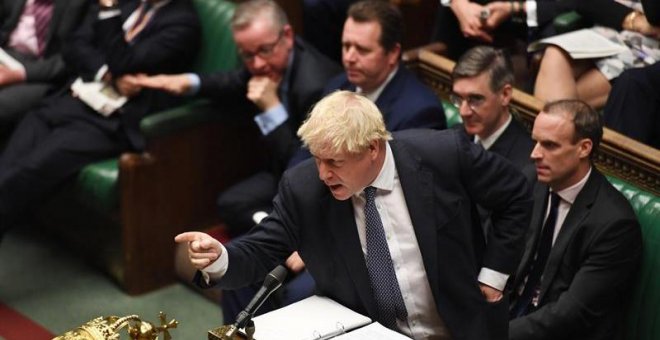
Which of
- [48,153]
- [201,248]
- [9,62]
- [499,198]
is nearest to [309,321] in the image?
[201,248]

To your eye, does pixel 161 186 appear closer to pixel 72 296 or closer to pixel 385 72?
pixel 72 296

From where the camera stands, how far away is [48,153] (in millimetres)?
4086

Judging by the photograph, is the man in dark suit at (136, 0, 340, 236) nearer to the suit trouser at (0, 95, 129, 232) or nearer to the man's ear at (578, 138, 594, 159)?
the suit trouser at (0, 95, 129, 232)

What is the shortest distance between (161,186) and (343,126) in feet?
5.68

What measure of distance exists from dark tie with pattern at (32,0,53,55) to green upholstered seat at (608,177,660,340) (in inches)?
95.5

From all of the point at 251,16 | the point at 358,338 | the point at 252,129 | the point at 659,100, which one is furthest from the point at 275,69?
the point at 358,338

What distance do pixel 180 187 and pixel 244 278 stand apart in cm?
163

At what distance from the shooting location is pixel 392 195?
264 centimetres

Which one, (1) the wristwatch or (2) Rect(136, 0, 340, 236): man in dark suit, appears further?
(1) the wristwatch

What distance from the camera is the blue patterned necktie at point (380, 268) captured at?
263 cm

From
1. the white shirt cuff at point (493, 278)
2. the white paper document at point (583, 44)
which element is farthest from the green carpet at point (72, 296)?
the white paper document at point (583, 44)

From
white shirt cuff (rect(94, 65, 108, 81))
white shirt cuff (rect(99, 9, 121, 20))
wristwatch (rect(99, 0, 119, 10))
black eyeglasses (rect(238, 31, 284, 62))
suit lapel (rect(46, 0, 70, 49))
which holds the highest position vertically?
black eyeglasses (rect(238, 31, 284, 62))

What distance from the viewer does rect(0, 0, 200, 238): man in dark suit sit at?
4.08m

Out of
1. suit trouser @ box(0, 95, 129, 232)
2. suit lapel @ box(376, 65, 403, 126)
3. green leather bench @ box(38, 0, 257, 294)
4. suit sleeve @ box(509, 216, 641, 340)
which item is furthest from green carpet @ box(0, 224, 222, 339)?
suit sleeve @ box(509, 216, 641, 340)
